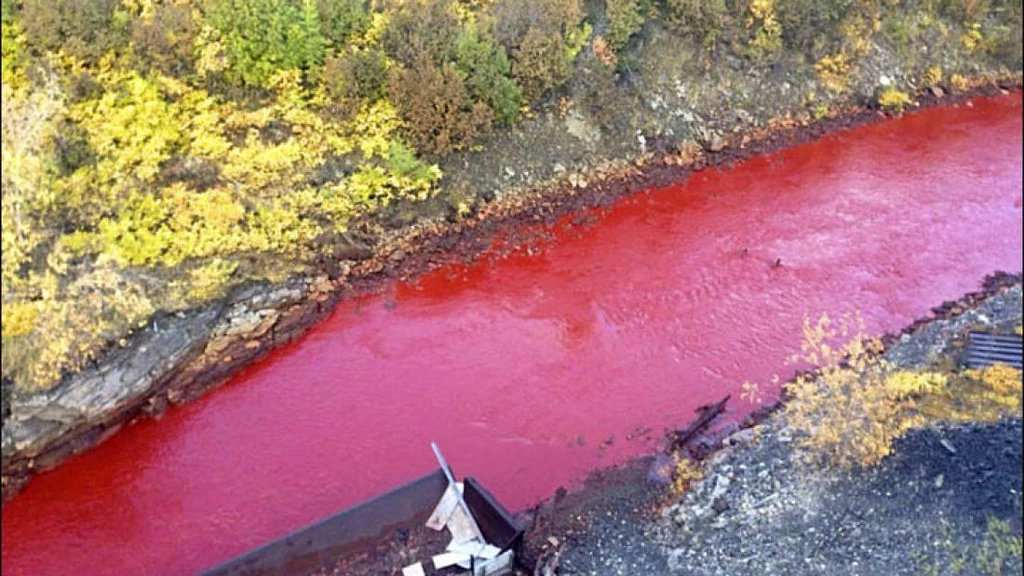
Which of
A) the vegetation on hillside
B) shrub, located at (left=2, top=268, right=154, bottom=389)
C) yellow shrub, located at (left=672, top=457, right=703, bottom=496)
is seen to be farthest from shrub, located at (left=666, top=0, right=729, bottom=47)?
shrub, located at (left=2, top=268, right=154, bottom=389)

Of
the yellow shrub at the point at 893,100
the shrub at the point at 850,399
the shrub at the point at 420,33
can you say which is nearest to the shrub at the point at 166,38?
the shrub at the point at 420,33

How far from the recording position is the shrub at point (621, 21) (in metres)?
21.3

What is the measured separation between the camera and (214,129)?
1734 cm

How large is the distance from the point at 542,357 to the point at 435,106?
21.5ft

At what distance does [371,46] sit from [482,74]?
2.70 metres

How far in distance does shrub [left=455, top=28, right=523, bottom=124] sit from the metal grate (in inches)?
452

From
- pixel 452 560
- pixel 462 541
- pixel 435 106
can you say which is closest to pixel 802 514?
pixel 462 541

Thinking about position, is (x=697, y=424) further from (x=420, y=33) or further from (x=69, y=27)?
(x=69, y=27)

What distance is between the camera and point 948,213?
2136cm

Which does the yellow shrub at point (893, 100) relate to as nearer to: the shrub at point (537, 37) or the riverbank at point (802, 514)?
the shrub at point (537, 37)

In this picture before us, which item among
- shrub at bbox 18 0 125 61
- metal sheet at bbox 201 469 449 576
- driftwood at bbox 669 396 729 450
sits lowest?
Result: driftwood at bbox 669 396 729 450

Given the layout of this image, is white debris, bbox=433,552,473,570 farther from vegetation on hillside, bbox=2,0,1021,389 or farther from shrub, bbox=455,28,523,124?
shrub, bbox=455,28,523,124

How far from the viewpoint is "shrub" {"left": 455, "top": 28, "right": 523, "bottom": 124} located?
754 inches

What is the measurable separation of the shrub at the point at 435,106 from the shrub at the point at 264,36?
206cm
